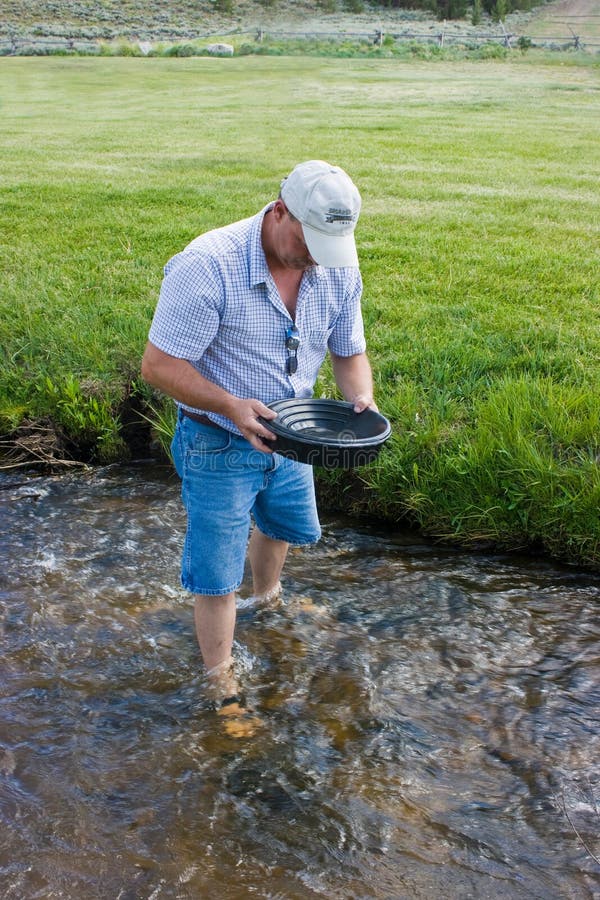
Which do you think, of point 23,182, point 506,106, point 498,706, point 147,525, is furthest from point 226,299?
point 506,106

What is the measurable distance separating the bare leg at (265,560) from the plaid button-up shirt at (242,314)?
0.76 metres

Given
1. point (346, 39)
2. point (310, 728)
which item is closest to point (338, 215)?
point (310, 728)

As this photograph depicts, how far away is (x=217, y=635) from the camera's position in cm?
315

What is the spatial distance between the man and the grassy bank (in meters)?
1.41

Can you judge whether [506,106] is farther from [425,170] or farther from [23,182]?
[23,182]

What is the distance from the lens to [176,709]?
3275 mm

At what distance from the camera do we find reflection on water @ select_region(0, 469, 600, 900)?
259 centimetres

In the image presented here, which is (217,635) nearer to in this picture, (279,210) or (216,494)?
(216,494)

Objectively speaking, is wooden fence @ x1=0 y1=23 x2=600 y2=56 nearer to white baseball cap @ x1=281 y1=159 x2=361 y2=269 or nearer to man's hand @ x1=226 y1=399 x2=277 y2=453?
white baseball cap @ x1=281 y1=159 x2=361 y2=269

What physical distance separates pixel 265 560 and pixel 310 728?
742 millimetres

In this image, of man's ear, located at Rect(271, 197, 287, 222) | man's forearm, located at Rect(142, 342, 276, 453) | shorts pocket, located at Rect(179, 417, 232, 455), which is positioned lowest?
shorts pocket, located at Rect(179, 417, 232, 455)

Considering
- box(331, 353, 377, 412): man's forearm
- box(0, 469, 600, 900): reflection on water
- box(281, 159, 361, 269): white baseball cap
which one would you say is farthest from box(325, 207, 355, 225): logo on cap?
box(0, 469, 600, 900): reflection on water

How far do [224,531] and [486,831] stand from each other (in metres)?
1.23

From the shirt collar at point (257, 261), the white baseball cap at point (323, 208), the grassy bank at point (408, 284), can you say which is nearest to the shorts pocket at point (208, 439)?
the shirt collar at point (257, 261)
